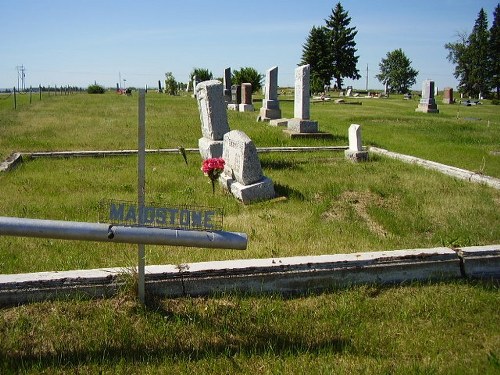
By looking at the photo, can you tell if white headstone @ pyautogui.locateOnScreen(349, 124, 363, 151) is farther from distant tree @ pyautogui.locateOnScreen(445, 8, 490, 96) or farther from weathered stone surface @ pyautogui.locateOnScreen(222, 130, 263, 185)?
distant tree @ pyautogui.locateOnScreen(445, 8, 490, 96)

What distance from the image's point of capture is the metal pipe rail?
289 centimetres

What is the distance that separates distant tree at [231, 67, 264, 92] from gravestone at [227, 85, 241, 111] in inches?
357

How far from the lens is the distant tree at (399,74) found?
8550 centimetres

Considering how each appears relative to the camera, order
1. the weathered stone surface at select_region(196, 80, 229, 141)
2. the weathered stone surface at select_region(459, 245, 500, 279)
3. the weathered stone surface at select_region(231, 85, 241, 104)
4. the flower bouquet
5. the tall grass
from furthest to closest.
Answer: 1. the weathered stone surface at select_region(231, 85, 241, 104)
2. the weathered stone surface at select_region(196, 80, 229, 141)
3. the flower bouquet
4. the tall grass
5. the weathered stone surface at select_region(459, 245, 500, 279)

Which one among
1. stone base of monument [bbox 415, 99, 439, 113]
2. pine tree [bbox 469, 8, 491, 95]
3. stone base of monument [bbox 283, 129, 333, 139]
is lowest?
stone base of monument [bbox 283, 129, 333, 139]

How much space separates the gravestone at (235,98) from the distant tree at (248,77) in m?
9.07

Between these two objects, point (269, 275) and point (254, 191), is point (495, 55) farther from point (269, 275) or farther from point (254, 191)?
point (269, 275)

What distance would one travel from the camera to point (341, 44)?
218ft

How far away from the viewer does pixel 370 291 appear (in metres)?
3.92

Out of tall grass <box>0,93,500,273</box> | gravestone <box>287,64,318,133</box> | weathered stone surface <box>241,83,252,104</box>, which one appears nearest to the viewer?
tall grass <box>0,93,500,273</box>

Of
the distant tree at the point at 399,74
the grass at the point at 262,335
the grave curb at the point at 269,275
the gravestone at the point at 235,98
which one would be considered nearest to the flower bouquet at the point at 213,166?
the grave curb at the point at 269,275

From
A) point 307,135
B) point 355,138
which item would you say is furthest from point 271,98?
point 355,138

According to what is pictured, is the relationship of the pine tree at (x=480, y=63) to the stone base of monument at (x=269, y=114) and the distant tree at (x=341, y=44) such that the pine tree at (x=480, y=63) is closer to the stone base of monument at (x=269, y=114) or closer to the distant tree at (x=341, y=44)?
the distant tree at (x=341, y=44)

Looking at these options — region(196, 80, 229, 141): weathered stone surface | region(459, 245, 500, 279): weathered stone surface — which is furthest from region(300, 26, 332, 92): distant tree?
region(459, 245, 500, 279): weathered stone surface
